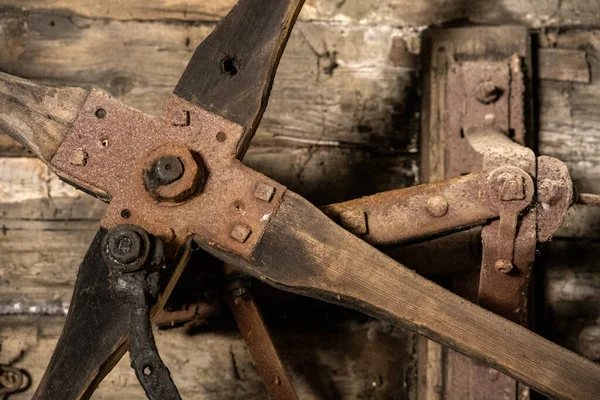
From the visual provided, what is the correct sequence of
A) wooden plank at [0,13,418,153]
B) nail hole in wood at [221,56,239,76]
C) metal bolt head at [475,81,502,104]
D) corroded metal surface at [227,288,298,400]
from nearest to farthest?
nail hole in wood at [221,56,239,76], corroded metal surface at [227,288,298,400], metal bolt head at [475,81,502,104], wooden plank at [0,13,418,153]

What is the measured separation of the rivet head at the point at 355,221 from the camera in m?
0.92

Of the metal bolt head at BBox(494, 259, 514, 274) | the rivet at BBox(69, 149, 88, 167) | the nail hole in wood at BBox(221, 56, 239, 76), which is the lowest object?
the rivet at BBox(69, 149, 88, 167)

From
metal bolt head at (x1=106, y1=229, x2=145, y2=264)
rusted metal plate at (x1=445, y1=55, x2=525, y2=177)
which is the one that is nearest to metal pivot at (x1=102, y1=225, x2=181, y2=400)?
metal bolt head at (x1=106, y1=229, x2=145, y2=264)

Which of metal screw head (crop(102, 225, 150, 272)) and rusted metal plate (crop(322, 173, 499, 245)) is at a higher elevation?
rusted metal plate (crop(322, 173, 499, 245))

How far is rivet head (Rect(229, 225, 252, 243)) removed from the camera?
2.87 feet

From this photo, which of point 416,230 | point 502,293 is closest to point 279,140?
point 416,230

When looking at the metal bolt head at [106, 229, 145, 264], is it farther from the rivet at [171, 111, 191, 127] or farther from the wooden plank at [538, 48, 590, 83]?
the wooden plank at [538, 48, 590, 83]

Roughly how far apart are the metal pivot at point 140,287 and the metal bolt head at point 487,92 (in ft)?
2.20

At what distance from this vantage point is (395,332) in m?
1.24

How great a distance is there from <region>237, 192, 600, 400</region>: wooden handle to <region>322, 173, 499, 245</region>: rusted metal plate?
0.06 metres

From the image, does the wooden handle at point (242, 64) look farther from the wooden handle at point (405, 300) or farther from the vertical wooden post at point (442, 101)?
the vertical wooden post at point (442, 101)

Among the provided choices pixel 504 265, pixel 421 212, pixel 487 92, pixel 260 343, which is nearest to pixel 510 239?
pixel 504 265

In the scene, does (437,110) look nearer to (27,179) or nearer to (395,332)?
(395,332)

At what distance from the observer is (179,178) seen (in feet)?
2.85
